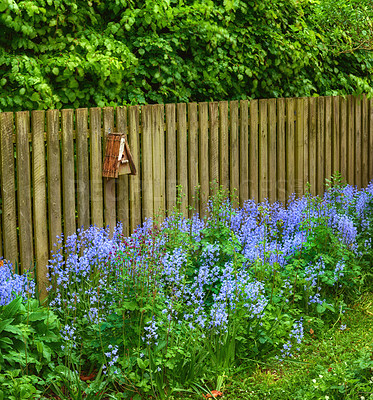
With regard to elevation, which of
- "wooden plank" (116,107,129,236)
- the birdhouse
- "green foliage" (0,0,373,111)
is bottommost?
"wooden plank" (116,107,129,236)

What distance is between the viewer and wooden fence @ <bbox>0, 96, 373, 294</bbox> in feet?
15.9

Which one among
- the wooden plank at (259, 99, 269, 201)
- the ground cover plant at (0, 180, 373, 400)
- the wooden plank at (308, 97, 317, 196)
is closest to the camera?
the ground cover plant at (0, 180, 373, 400)

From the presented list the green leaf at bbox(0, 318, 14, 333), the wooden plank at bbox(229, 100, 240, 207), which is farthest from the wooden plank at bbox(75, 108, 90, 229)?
the wooden plank at bbox(229, 100, 240, 207)

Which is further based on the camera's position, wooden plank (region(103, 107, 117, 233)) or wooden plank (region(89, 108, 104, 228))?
wooden plank (region(103, 107, 117, 233))

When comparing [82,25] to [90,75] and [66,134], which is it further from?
[66,134]

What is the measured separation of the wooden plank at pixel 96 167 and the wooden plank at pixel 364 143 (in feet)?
15.0

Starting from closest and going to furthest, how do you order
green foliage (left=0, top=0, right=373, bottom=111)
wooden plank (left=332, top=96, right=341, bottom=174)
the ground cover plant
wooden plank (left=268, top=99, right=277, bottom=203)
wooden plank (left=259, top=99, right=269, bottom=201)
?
the ground cover plant, green foliage (left=0, top=0, right=373, bottom=111), wooden plank (left=259, top=99, right=269, bottom=201), wooden plank (left=268, top=99, right=277, bottom=203), wooden plank (left=332, top=96, right=341, bottom=174)

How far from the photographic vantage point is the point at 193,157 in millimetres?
6113

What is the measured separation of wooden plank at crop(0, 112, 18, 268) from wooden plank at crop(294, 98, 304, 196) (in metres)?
3.77

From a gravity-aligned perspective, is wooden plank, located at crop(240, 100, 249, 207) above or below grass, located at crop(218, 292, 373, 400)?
above

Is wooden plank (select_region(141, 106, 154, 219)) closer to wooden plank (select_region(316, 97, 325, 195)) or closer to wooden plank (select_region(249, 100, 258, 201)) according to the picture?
wooden plank (select_region(249, 100, 258, 201))

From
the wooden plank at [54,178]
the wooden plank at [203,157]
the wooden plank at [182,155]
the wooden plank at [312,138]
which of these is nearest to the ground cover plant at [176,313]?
the wooden plank at [54,178]

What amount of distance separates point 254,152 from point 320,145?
1.37 meters

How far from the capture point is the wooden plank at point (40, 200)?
15.9 feet
